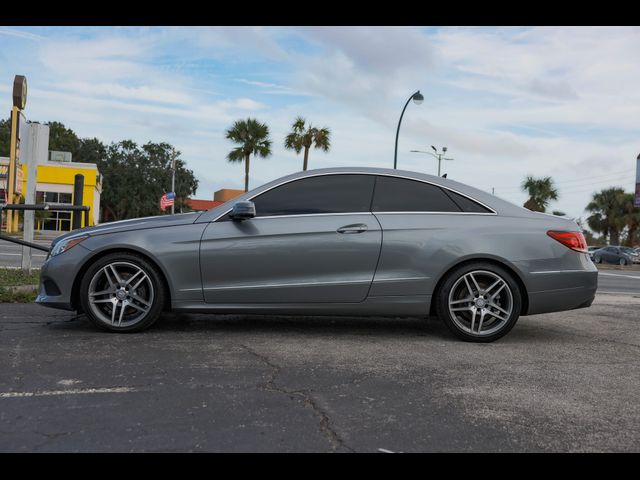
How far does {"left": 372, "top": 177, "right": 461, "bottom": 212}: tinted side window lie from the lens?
17.6 feet

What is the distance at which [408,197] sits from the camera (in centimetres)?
542

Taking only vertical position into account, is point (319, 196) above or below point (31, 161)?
below

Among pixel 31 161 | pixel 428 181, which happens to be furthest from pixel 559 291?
pixel 31 161

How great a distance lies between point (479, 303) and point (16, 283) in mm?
5735

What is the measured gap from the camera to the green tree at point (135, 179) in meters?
63.5

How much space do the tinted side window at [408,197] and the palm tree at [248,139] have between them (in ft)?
113

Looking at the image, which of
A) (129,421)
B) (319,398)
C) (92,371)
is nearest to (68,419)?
(129,421)

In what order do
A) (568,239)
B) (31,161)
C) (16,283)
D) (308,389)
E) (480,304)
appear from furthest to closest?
(31,161)
(16,283)
(568,239)
(480,304)
(308,389)

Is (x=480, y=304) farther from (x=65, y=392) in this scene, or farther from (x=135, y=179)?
(x=135, y=179)

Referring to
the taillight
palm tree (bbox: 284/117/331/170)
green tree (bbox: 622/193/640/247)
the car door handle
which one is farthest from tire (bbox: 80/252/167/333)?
green tree (bbox: 622/193/640/247)

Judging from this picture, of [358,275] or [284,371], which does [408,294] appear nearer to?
[358,275]

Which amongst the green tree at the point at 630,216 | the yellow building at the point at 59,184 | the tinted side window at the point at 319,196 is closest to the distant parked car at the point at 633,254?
the green tree at the point at 630,216
